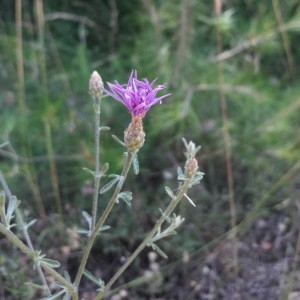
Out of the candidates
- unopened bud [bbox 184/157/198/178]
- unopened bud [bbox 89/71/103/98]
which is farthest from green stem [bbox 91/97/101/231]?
unopened bud [bbox 184/157/198/178]

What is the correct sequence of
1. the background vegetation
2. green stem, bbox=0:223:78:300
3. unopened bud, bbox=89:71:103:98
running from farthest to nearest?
1. the background vegetation
2. unopened bud, bbox=89:71:103:98
3. green stem, bbox=0:223:78:300

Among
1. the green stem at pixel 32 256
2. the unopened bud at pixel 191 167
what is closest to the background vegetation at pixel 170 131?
the green stem at pixel 32 256

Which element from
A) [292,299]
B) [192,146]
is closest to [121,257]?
[292,299]

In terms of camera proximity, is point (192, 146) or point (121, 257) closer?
point (192, 146)

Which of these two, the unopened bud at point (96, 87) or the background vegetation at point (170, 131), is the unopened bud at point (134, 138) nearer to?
the unopened bud at point (96, 87)

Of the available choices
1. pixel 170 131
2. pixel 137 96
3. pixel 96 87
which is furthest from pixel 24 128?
pixel 137 96

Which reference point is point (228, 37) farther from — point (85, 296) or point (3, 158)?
point (85, 296)

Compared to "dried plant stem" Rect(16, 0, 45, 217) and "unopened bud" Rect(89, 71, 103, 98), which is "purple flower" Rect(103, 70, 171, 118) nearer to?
"unopened bud" Rect(89, 71, 103, 98)

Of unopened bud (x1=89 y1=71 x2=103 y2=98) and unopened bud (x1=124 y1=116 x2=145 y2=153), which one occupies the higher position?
unopened bud (x1=89 y1=71 x2=103 y2=98)
